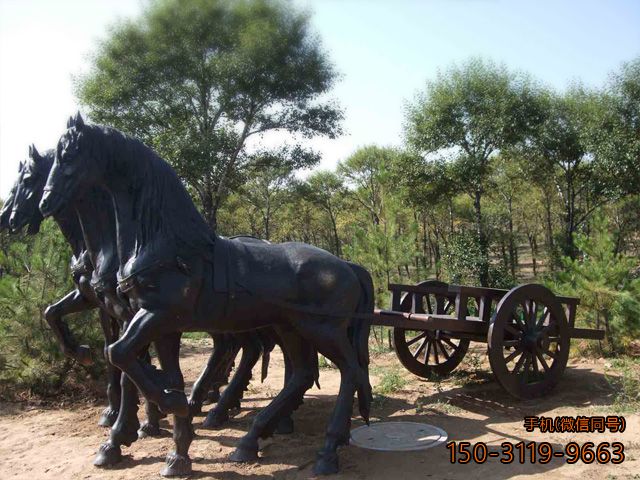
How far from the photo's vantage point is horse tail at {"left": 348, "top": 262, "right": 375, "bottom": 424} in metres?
4.27

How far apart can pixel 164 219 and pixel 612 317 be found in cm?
619

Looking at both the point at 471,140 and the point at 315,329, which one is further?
the point at 471,140

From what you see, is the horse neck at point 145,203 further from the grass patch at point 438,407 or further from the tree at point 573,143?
the tree at point 573,143

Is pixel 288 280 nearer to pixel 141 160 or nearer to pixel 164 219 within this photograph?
pixel 164 219

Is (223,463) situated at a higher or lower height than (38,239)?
lower

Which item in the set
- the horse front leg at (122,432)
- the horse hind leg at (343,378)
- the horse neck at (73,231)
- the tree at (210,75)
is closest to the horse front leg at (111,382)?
the horse neck at (73,231)

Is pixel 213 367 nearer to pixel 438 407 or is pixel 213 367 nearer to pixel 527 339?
pixel 438 407

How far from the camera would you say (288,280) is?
409 cm

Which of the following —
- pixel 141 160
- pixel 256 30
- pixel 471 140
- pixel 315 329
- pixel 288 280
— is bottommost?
pixel 315 329

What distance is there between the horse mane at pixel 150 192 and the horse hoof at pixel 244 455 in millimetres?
1574

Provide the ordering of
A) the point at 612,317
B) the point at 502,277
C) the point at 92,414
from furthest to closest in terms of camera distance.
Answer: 1. the point at 502,277
2. the point at 612,317
3. the point at 92,414

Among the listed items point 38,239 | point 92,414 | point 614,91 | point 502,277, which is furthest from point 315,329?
point 614,91

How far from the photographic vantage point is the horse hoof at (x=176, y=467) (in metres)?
3.87

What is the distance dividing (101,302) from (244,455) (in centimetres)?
169
